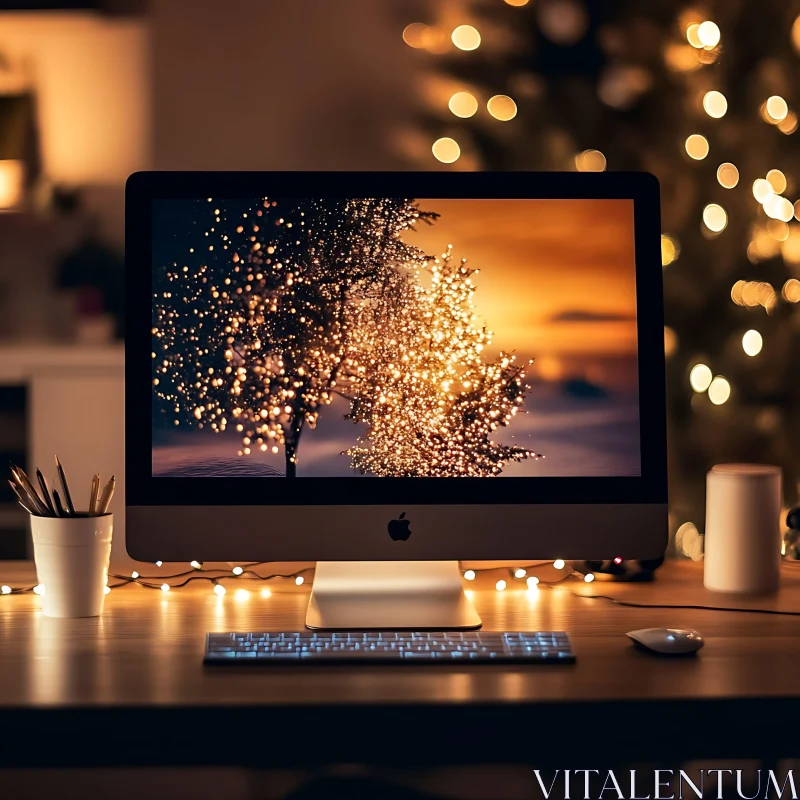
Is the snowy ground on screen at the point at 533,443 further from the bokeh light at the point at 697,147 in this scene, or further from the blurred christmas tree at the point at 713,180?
the bokeh light at the point at 697,147

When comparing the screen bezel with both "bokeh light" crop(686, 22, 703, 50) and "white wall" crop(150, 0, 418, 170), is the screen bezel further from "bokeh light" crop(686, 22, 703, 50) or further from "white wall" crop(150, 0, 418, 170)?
"white wall" crop(150, 0, 418, 170)

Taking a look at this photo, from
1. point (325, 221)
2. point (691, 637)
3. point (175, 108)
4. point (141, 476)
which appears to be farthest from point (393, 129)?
point (691, 637)

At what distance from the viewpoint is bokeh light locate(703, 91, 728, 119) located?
6.21 feet

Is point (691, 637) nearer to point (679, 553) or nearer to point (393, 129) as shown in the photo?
point (679, 553)

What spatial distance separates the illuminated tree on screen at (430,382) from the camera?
1172 mm

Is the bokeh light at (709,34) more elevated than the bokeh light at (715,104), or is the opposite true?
the bokeh light at (709,34)

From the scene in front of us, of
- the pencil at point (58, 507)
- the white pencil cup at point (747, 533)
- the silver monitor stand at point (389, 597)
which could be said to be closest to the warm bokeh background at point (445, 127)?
the white pencil cup at point (747, 533)

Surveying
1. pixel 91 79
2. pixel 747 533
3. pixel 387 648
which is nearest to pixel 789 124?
pixel 747 533

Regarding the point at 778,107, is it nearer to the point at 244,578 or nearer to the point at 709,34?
the point at 709,34

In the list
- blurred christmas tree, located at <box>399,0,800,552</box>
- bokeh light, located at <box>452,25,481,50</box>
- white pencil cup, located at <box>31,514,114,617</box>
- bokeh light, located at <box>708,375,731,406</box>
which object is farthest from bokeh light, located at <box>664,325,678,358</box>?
white pencil cup, located at <box>31,514,114,617</box>

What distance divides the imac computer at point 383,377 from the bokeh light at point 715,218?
0.77 metres

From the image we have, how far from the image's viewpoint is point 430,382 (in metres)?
1.18

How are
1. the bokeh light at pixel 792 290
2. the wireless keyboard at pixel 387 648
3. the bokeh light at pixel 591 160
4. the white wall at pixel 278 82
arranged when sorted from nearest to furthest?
the wireless keyboard at pixel 387 648 < the bokeh light at pixel 792 290 < the bokeh light at pixel 591 160 < the white wall at pixel 278 82

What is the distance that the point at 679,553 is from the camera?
189 centimetres
